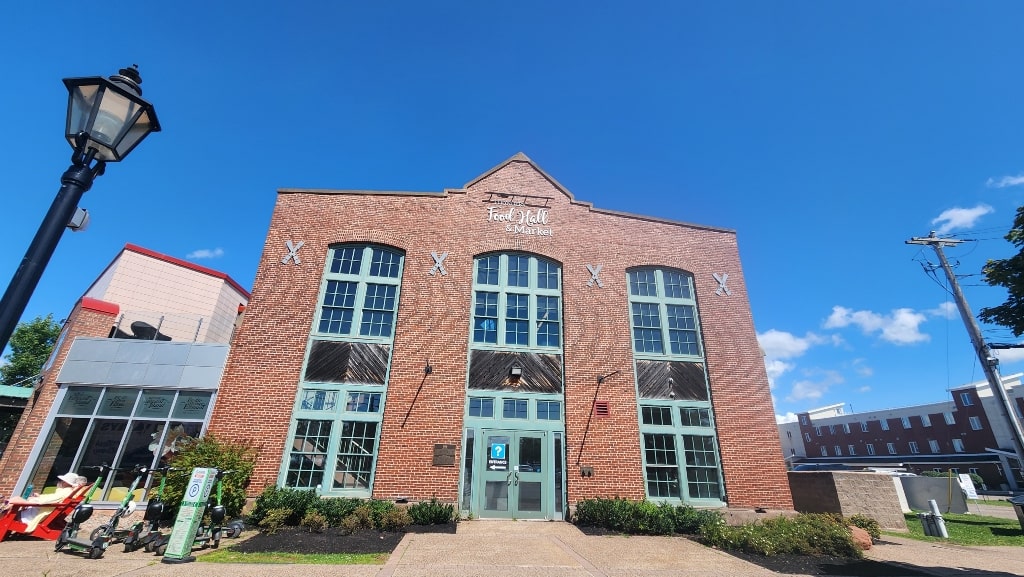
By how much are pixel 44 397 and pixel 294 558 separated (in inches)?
364

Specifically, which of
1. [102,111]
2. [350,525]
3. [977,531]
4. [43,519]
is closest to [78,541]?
[43,519]

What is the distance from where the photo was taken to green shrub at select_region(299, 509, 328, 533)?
942 cm

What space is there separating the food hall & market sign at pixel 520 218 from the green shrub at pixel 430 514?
8455mm

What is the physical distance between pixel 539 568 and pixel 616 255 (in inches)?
404

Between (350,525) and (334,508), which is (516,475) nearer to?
(350,525)

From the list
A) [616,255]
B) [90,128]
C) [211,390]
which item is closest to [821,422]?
[616,255]

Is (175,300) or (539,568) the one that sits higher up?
(175,300)

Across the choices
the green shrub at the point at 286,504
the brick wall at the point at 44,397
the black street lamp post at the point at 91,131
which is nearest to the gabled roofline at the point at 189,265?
the brick wall at the point at 44,397

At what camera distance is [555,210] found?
15492 millimetres

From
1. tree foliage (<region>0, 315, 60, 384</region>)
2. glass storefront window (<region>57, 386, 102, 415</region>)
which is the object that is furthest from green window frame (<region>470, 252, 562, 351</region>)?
tree foliage (<region>0, 315, 60, 384</region>)

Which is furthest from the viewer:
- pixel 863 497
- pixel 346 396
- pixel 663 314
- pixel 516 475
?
pixel 663 314

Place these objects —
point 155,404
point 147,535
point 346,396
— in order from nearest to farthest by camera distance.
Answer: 1. point 147,535
2. point 155,404
3. point 346,396

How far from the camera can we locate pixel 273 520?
938cm

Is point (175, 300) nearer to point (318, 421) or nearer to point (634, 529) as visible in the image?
point (318, 421)
